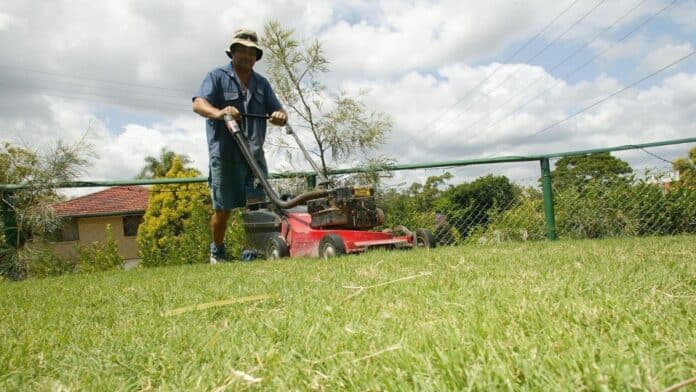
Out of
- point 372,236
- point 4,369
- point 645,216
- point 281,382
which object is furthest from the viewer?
point 645,216

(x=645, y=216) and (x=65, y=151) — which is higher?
(x=65, y=151)

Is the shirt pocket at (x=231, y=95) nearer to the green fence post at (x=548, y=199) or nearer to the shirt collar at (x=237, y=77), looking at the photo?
the shirt collar at (x=237, y=77)

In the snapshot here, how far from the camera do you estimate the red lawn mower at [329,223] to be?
3863mm

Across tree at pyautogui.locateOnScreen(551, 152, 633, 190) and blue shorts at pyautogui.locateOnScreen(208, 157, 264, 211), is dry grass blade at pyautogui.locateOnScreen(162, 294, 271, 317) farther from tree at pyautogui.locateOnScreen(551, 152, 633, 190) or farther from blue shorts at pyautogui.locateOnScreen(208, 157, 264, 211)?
tree at pyautogui.locateOnScreen(551, 152, 633, 190)

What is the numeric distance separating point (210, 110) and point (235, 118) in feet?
0.80

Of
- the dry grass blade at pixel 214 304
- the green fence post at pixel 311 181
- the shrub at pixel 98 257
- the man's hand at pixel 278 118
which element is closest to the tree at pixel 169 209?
the shrub at pixel 98 257

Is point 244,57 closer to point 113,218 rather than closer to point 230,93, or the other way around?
point 230,93

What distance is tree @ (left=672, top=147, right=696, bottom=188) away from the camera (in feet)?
16.3

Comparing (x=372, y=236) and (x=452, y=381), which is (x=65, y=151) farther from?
(x=452, y=381)

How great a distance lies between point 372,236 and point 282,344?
2800 mm

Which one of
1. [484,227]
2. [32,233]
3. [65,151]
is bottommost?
[484,227]

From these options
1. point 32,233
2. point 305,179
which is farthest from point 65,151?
point 305,179

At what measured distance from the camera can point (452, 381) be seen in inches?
33.5

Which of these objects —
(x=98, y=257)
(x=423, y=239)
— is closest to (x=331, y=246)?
(x=423, y=239)
